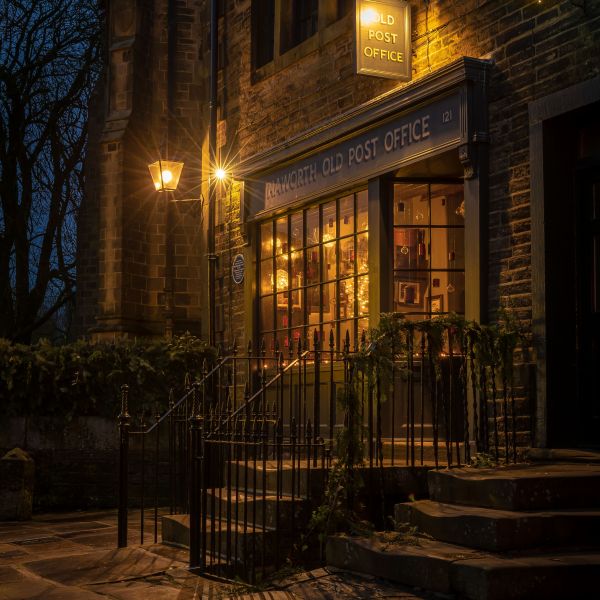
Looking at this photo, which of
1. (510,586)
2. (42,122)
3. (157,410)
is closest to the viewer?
(510,586)

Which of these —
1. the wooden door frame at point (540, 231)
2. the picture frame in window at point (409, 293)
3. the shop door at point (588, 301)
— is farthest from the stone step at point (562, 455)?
the picture frame in window at point (409, 293)

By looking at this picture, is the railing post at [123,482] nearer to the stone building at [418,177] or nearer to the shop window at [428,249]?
the stone building at [418,177]

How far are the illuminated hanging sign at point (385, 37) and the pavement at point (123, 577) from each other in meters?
4.82

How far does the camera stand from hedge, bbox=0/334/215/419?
12.8 metres

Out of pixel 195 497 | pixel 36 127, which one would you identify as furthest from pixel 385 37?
pixel 36 127

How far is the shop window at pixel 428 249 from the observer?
964 cm

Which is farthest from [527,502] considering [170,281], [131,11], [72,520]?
[131,11]

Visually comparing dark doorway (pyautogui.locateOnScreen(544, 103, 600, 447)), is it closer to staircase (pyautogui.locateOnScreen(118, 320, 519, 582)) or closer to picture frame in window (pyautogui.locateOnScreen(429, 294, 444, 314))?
staircase (pyautogui.locateOnScreen(118, 320, 519, 582))

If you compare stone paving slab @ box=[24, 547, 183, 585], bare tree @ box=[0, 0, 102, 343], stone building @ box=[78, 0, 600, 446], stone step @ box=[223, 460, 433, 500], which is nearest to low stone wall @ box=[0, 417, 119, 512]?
stone building @ box=[78, 0, 600, 446]

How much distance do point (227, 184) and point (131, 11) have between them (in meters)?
8.12

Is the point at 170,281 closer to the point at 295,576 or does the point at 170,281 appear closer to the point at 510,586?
the point at 295,576

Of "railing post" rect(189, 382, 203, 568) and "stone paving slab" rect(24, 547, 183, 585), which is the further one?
"railing post" rect(189, 382, 203, 568)

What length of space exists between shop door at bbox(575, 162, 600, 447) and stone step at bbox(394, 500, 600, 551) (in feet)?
5.23

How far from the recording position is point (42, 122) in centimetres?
2519
